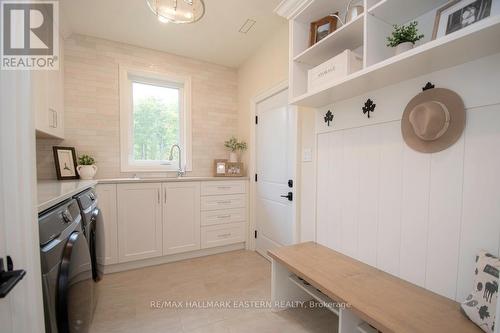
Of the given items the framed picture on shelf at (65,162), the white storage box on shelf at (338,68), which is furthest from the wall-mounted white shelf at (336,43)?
the framed picture on shelf at (65,162)

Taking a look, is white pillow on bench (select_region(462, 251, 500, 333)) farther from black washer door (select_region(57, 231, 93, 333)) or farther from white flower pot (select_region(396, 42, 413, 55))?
black washer door (select_region(57, 231, 93, 333))

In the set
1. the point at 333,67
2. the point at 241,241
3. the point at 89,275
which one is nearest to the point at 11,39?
the point at 89,275

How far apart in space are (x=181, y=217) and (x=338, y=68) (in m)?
2.21

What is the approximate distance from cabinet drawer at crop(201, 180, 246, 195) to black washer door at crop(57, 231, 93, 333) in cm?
158

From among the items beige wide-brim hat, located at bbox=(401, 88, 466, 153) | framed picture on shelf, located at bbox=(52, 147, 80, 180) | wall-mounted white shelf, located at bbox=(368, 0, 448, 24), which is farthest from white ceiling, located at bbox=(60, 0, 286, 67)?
beige wide-brim hat, located at bbox=(401, 88, 466, 153)

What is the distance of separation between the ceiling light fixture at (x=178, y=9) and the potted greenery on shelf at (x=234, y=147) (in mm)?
1750

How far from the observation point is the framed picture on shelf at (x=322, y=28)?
156 centimetres

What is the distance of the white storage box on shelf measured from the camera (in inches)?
→ 52.0

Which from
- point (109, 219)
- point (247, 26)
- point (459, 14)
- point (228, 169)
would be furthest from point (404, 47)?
point (109, 219)

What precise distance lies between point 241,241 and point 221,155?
1265mm

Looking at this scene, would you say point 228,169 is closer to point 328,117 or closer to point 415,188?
point 328,117

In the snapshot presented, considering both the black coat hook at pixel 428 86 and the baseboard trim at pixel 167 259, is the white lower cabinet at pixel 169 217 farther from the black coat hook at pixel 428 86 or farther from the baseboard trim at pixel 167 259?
the black coat hook at pixel 428 86

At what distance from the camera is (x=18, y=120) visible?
1.94ft

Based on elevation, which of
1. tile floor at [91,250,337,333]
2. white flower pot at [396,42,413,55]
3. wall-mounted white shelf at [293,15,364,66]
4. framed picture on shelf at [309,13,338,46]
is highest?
framed picture on shelf at [309,13,338,46]
